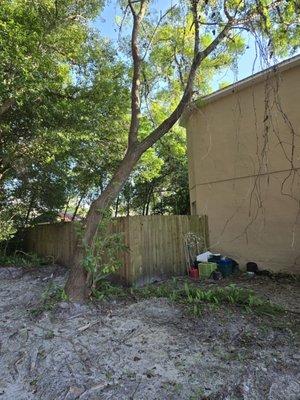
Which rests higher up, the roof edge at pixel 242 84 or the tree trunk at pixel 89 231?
the roof edge at pixel 242 84

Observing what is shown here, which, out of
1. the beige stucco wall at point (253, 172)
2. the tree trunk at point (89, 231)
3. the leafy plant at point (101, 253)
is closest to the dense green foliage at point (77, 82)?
the beige stucco wall at point (253, 172)

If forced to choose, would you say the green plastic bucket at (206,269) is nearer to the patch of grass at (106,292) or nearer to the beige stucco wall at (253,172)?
the beige stucco wall at (253,172)

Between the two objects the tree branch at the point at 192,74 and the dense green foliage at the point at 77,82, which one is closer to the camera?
the tree branch at the point at 192,74

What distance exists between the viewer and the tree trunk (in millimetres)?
5672

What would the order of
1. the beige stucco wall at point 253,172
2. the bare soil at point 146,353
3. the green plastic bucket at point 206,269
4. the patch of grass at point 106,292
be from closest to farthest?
the bare soil at point 146,353
the patch of grass at point 106,292
the beige stucco wall at point 253,172
the green plastic bucket at point 206,269

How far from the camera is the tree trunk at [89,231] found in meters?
5.67

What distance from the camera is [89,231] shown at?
5926mm

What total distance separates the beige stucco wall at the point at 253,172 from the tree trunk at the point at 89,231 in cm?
292

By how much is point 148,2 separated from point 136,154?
3088mm

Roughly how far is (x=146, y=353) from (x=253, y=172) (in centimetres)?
560

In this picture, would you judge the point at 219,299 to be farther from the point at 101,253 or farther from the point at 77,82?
the point at 77,82

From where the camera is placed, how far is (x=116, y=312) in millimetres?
5281

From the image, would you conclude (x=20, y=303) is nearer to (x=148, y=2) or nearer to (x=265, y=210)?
(x=265, y=210)

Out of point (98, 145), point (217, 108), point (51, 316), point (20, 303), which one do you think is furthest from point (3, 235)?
point (217, 108)
